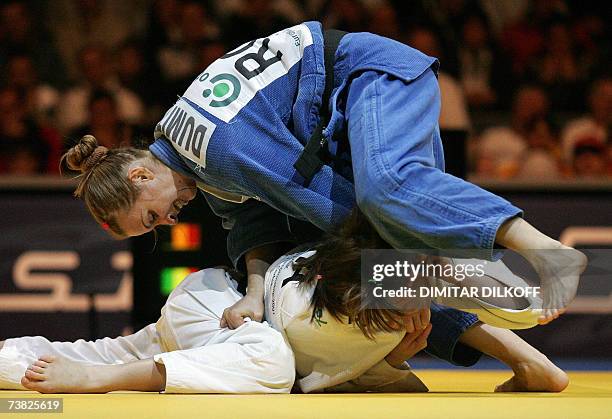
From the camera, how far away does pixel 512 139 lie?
5.41m

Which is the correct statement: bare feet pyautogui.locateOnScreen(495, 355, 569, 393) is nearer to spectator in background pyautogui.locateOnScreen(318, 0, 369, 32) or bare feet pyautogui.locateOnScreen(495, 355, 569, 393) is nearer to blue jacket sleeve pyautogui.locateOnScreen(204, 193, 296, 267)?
blue jacket sleeve pyautogui.locateOnScreen(204, 193, 296, 267)

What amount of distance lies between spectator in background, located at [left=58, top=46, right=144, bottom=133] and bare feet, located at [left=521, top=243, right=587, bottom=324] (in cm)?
344

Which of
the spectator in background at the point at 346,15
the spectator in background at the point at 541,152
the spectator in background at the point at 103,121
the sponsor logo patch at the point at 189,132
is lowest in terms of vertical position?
the spectator in background at the point at 541,152

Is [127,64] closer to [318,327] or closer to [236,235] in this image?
[236,235]

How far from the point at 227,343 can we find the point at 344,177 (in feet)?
1.76

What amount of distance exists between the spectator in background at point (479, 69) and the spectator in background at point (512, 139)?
6.1 inches

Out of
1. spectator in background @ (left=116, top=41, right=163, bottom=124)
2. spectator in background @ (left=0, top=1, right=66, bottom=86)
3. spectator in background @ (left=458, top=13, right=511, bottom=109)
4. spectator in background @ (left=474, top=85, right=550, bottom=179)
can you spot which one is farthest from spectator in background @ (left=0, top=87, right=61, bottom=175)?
spectator in background @ (left=458, top=13, right=511, bottom=109)

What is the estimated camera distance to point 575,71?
5.71m

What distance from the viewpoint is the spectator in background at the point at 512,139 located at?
528 cm

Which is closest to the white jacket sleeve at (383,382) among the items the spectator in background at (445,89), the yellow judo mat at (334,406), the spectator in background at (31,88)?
the yellow judo mat at (334,406)

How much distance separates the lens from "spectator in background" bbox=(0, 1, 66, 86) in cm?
562

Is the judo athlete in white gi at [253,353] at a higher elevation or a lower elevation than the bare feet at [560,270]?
lower

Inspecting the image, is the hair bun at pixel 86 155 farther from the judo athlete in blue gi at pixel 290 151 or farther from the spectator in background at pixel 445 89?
the spectator in background at pixel 445 89

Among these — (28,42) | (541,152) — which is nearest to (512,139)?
(541,152)
